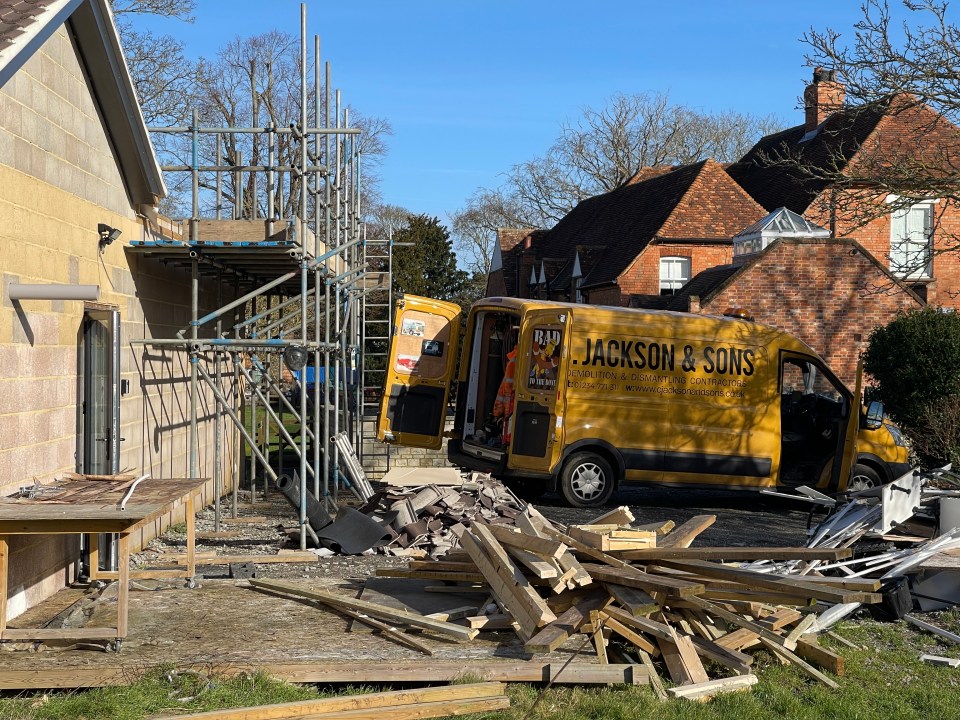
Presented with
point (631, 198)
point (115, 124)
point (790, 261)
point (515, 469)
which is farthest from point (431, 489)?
point (631, 198)

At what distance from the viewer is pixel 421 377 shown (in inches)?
579

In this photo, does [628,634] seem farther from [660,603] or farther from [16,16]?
[16,16]

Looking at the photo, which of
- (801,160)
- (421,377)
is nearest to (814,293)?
(421,377)

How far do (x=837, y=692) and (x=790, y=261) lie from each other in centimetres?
1676

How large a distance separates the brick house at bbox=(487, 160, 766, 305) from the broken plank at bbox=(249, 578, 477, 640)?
20539 mm

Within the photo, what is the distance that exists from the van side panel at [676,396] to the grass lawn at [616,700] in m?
7.41

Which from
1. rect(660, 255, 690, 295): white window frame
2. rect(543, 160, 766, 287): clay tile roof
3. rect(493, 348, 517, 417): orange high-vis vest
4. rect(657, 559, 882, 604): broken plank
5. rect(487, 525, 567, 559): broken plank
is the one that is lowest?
rect(657, 559, 882, 604): broken plank

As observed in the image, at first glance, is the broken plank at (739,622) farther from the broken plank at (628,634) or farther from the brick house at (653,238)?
the brick house at (653,238)

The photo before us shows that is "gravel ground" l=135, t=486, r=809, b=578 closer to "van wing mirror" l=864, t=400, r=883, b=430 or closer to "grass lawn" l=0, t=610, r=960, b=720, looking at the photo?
"van wing mirror" l=864, t=400, r=883, b=430

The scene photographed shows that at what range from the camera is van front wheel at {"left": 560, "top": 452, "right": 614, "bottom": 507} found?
1423cm

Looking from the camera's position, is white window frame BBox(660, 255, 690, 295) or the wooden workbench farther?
white window frame BBox(660, 255, 690, 295)

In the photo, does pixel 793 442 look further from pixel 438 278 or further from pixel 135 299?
pixel 438 278

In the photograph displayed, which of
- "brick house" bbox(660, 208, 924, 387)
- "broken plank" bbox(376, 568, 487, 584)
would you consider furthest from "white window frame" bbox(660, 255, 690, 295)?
"broken plank" bbox(376, 568, 487, 584)

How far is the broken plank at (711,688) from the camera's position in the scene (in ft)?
20.8
